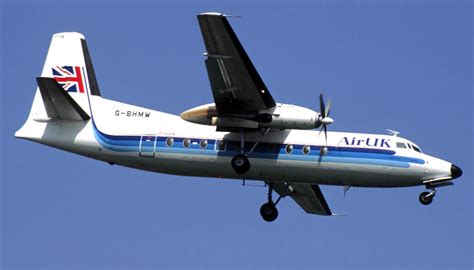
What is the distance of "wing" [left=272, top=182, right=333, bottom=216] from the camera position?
103 ft

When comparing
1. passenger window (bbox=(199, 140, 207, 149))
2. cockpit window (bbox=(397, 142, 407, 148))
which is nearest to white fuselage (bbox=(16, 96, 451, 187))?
passenger window (bbox=(199, 140, 207, 149))

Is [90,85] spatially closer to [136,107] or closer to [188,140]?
[136,107]

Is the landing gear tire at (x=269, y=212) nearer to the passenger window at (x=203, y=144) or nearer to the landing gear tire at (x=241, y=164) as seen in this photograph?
the landing gear tire at (x=241, y=164)

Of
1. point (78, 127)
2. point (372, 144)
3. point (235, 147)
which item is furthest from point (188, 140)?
point (372, 144)

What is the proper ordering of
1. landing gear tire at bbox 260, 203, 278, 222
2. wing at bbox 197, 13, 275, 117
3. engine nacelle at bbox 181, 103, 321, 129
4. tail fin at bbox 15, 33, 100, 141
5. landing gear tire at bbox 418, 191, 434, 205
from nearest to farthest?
1. wing at bbox 197, 13, 275, 117
2. engine nacelle at bbox 181, 103, 321, 129
3. landing gear tire at bbox 418, 191, 434, 205
4. tail fin at bbox 15, 33, 100, 141
5. landing gear tire at bbox 260, 203, 278, 222

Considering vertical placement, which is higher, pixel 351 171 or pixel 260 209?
pixel 351 171

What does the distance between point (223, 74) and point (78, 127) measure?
19.8 feet

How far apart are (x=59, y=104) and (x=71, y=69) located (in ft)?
7.50

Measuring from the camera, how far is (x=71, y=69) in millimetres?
31484

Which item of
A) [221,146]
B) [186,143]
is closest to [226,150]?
[221,146]

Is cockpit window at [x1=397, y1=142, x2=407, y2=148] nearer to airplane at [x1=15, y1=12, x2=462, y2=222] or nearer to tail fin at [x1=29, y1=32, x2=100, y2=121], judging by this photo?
airplane at [x1=15, y1=12, x2=462, y2=222]

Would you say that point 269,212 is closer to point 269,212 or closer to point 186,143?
point 269,212

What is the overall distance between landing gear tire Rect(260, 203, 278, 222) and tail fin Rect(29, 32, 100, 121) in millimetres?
6881

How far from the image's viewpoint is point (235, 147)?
28.3 meters
